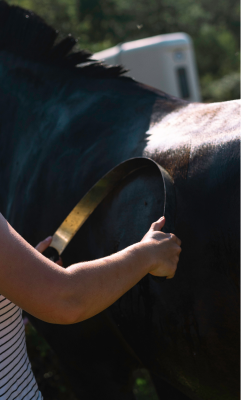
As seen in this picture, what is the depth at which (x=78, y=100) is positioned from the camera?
199cm

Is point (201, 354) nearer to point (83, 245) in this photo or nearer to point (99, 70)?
point (83, 245)

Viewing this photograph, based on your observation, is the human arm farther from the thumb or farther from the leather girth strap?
the leather girth strap


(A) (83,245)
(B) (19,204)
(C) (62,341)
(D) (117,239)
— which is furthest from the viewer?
(B) (19,204)

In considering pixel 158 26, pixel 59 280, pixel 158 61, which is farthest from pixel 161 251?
pixel 158 26

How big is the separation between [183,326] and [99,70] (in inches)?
51.3

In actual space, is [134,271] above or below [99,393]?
above

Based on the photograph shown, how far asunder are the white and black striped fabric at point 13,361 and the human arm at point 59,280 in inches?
10.2

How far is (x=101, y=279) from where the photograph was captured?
2.97 feet

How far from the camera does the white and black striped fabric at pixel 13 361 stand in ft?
3.51

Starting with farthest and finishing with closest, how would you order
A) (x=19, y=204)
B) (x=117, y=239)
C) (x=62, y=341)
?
(x=19, y=204) → (x=62, y=341) → (x=117, y=239)

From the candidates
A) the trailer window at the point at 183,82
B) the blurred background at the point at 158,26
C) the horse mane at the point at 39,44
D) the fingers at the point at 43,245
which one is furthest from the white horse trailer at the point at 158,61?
the blurred background at the point at 158,26

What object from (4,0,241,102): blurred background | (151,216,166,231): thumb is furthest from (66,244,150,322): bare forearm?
(4,0,241,102): blurred background

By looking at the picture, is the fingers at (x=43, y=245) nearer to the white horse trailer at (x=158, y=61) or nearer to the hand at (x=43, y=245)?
the hand at (x=43, y=245)

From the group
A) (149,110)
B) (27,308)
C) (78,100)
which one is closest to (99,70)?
(78,100)
